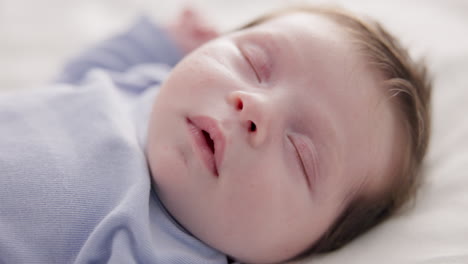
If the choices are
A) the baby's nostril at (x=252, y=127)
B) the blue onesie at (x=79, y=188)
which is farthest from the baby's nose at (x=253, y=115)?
the blue onesie at (x=79, y=188)

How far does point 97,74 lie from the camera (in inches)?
52.7

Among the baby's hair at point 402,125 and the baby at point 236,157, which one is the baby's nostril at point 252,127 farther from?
the baby's hair at point 402,125

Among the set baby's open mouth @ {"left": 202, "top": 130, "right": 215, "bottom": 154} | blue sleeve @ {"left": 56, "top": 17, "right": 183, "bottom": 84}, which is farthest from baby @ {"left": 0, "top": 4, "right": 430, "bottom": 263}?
blue sleeve @ {"left": 56, "top": 17, "right": 183, "bottom": 84}

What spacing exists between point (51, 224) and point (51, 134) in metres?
0.21

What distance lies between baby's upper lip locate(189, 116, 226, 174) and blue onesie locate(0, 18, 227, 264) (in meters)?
0.15

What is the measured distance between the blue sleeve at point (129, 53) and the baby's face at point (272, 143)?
0.60 meters

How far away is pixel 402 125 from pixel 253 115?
33 centimetres

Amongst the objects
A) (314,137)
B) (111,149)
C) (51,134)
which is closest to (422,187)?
(314,137)

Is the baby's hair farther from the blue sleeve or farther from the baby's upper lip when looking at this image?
the blue sleeve

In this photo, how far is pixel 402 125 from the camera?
1029 millimetres

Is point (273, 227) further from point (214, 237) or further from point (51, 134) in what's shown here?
point (51, 134)

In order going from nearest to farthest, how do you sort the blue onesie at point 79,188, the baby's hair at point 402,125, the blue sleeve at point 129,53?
the blue onesie at point 79,188 → the baby's hair at point 402,125 → the blue sleeve at point 129,53

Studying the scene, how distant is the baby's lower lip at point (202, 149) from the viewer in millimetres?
944

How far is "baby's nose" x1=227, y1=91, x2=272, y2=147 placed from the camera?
2.99ft
